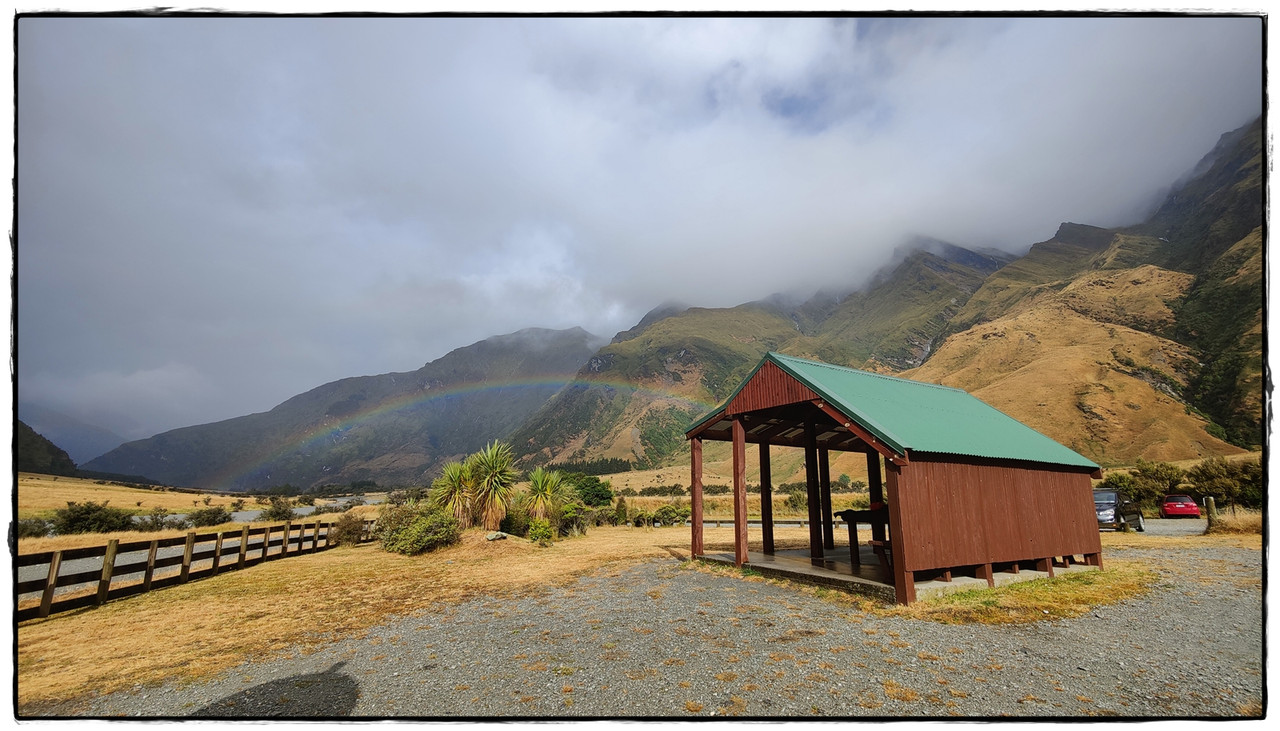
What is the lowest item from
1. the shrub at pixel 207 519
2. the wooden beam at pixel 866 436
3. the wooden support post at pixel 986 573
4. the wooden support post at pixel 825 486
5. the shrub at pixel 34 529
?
the shrub at pixel 207 519

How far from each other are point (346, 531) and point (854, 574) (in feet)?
62.4

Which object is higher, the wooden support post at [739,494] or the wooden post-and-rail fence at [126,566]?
the wooden support post at [739,494]

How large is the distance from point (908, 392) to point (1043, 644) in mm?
7872

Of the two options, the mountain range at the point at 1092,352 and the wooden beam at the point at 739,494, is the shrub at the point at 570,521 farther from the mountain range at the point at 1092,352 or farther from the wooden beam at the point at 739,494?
the mountain range at the point at 1092,352

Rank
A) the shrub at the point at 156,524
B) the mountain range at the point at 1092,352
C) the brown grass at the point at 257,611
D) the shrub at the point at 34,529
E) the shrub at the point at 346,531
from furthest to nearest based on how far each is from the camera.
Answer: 1. the mountain range at the point at 1092,352
2. the shrub at the point at 156,524
3. the shrub at the point at 34,529
4. the shrub at the point at 346,531
5. the brown grass at the point at 257,611

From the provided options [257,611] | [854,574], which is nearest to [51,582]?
[257,611]

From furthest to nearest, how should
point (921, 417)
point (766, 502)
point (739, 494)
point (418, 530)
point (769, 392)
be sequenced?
point (418, 530) < point (766, 502) < point (739, 494) < point (769, 392) < point (921, 417)

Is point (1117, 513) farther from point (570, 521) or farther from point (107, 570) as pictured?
point (107, 570)

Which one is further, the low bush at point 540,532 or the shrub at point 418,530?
the low bush at point 540,532

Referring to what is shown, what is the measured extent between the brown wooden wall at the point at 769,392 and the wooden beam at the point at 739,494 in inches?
27.6

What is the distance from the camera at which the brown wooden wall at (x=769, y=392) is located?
13.1m

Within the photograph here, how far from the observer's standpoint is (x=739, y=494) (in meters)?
14.7

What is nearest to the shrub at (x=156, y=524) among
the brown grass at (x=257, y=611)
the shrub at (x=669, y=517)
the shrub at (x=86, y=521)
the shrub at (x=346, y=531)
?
the shrub at (x=86, y=521)

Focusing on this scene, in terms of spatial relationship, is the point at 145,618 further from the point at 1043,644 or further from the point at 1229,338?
the point at 1229,338
